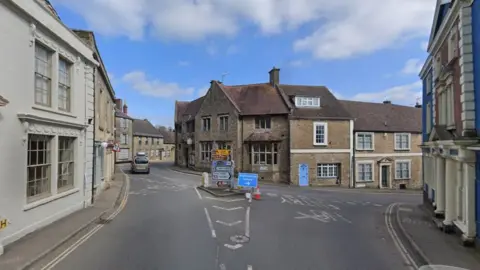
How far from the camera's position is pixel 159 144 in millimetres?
79500

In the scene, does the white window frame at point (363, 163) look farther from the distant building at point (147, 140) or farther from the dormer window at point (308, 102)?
the distant building at point (147, 140)

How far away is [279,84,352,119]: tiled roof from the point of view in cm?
3331

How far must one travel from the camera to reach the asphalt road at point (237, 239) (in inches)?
321

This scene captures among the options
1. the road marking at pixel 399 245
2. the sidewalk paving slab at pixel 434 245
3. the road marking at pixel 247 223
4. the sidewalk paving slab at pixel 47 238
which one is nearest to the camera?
the sidewalk paving slab at pixel 47 238

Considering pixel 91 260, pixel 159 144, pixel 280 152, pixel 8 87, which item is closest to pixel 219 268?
pixel 91 260

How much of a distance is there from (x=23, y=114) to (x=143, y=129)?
214 ft

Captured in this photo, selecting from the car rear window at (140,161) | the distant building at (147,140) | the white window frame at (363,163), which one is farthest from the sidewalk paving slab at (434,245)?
the distant building at (147,140)

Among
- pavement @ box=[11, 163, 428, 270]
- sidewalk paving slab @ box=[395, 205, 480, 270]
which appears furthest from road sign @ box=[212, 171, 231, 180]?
sidewalk paving slab @ box=[395, 205, 480, 270]

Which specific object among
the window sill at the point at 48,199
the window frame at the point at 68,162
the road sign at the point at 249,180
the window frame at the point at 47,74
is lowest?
the road sign at the point at 249,180

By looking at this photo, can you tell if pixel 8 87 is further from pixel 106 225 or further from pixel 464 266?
pixel 464 266

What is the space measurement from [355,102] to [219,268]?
34.8m

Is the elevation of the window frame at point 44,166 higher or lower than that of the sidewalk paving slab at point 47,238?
higher

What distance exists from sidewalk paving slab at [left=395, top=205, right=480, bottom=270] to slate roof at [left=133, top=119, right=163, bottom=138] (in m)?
60.8

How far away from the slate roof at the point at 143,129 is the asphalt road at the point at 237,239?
181 ft
